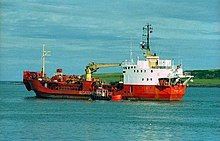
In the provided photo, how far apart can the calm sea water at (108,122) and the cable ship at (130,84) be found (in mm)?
3333

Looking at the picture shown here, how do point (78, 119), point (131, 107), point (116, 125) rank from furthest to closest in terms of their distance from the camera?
point (131, 107) → point (78, 119) → point (116, 125)

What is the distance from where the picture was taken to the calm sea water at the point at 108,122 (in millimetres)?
49656

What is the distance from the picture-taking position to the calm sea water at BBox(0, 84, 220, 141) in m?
49.7

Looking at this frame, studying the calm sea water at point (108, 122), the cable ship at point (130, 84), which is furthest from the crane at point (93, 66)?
the calm sea water at point (108, 122)

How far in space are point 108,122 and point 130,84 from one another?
1199 inches

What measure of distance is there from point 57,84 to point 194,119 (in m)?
34.1

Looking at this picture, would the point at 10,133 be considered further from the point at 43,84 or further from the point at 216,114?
the point at 43,84

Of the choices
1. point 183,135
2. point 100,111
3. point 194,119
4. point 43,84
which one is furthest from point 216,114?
point 43,84

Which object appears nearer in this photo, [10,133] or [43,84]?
[10,133]

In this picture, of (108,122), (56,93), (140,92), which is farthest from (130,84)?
(108,122)

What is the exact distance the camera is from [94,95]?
306 feet

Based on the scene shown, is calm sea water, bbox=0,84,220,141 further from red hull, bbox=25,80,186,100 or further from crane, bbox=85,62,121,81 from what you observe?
crane, bbox=85,62,121,81

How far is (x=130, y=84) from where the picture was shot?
91250mm

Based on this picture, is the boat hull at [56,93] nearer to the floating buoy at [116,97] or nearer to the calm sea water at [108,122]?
the floating buoy at [116,97]
